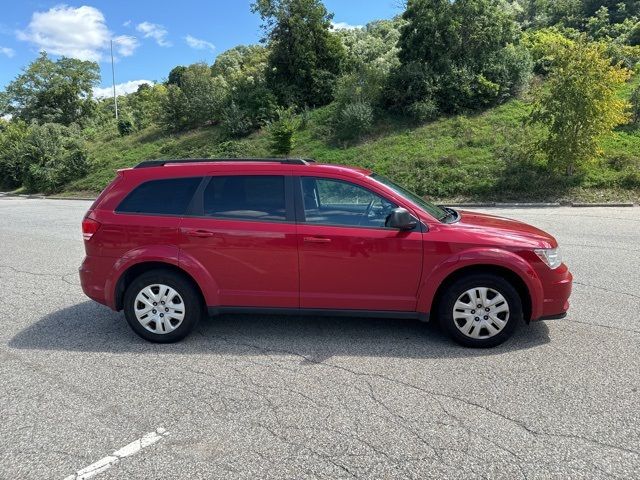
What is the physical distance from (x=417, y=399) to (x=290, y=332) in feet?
5.39

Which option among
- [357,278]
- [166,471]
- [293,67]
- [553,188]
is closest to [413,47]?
[293,67]

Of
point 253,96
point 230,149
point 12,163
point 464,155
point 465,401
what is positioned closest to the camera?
point 465,401

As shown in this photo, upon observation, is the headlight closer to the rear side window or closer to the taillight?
the rear side window

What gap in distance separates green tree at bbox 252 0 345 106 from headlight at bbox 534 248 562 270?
2430 cm

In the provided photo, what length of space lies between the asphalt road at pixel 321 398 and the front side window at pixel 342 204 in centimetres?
115

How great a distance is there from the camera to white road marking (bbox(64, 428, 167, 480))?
2604 millimetres

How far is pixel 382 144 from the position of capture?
2108cm

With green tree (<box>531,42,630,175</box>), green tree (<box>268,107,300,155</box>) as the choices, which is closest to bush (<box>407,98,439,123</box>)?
green tree (<box>268,107,300,155</box>)

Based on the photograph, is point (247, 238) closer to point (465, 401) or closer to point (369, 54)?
point (465, 401)

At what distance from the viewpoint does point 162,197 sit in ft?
14.6

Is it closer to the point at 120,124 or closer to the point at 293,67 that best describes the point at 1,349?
the point at 293,67

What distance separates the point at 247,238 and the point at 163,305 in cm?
103

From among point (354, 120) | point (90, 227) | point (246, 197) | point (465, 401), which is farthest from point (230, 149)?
point (465, 401)

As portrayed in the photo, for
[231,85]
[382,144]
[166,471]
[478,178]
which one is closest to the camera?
[166,471]
